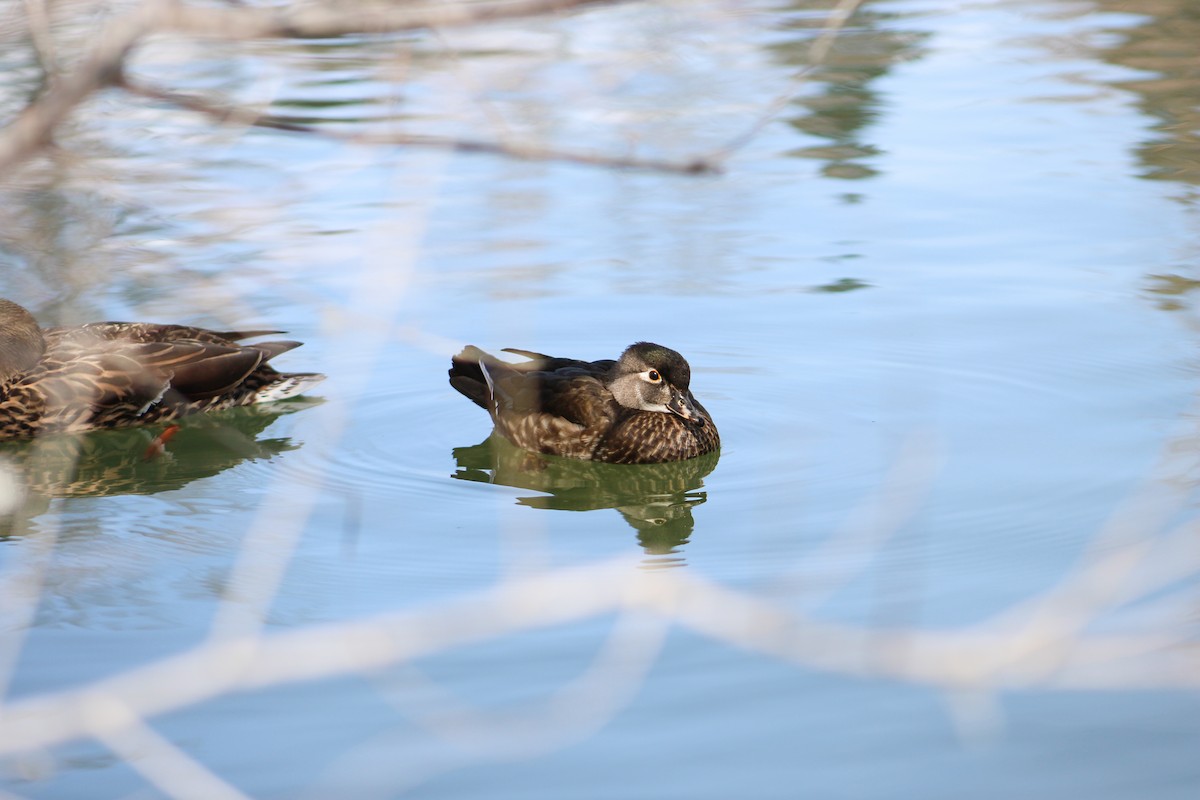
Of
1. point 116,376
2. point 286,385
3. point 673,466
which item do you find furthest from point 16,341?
point 673,466

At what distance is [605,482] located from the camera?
761cm

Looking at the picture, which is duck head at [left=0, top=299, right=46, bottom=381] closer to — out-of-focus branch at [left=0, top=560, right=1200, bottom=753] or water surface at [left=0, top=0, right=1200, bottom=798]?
water surface at [left=0, top=0, right=1200, bottom=798]

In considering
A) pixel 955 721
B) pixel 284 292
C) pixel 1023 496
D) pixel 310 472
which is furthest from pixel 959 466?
pixel 284 292

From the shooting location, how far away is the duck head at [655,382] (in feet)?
24.8

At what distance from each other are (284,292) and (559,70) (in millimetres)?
5907

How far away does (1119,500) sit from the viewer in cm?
648

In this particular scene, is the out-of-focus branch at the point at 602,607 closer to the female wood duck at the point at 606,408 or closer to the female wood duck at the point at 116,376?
the female wood duck at the point at 606,408

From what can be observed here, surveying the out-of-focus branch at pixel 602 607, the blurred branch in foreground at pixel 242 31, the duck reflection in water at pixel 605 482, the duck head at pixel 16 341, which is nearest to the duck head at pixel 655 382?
the duck reflection in water at pixel 605 482

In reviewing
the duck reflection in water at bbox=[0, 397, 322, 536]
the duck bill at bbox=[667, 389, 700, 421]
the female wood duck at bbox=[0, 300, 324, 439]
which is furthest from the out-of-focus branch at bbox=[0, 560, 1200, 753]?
the female wood duck at bbox=[0, 300, 324, 439]

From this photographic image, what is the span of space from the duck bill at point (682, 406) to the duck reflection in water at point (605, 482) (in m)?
0.25

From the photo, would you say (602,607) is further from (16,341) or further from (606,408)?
(16,341)

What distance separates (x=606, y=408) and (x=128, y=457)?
2492 millimetres

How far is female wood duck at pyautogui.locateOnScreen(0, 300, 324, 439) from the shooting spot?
26.6 ft

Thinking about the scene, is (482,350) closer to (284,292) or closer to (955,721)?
(284,292)
